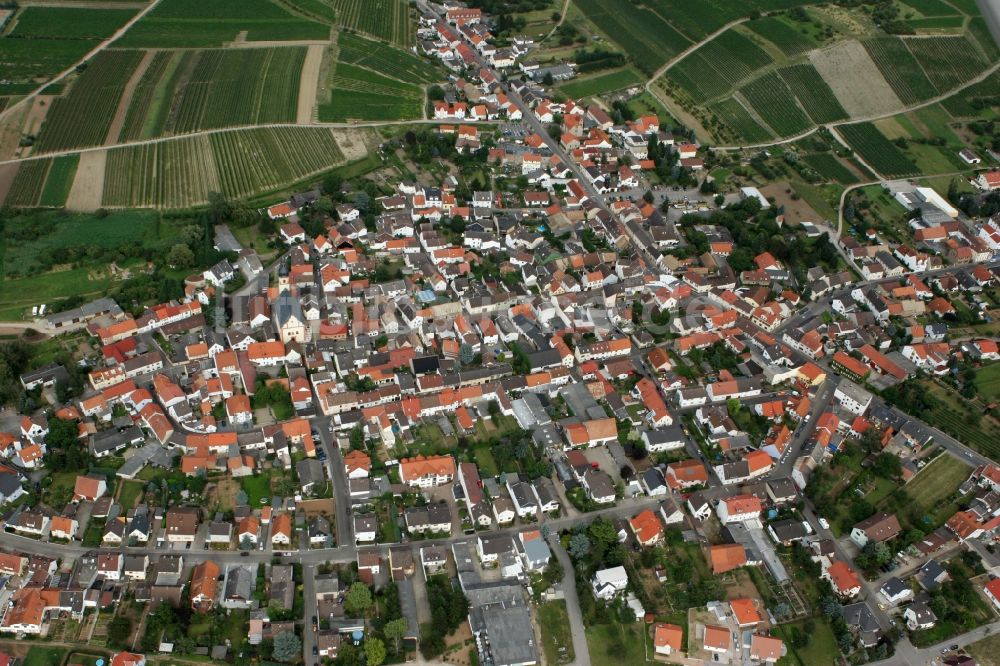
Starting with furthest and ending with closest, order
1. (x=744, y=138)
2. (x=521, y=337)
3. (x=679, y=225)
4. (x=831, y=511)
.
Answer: (x=744, y=138) → (x=679, y=225) → (x=521, y=337) → (x=831, y=511)

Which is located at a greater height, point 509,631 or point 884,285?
point 884,285

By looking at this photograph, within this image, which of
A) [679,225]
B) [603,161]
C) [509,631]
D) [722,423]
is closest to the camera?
[509,631]

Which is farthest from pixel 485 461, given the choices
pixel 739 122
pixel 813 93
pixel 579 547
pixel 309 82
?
pixel 813 93

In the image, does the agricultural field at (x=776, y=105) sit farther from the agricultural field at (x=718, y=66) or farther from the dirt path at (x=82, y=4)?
the dirt path at (x=82, y=4)

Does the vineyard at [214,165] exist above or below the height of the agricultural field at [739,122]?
below

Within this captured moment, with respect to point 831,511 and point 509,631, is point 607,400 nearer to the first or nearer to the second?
point 831,511

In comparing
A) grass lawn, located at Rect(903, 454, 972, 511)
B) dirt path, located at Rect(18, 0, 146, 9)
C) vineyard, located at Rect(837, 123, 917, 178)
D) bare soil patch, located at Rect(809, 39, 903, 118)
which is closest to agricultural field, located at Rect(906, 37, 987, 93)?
bare soil patch, located at Rect(809, 39, 903, 118)

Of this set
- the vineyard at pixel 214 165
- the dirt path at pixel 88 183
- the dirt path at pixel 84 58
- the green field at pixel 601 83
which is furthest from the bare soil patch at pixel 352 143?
the dirt path at pixel 84 58

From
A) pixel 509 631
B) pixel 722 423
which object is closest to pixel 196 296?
pixel 509 631
